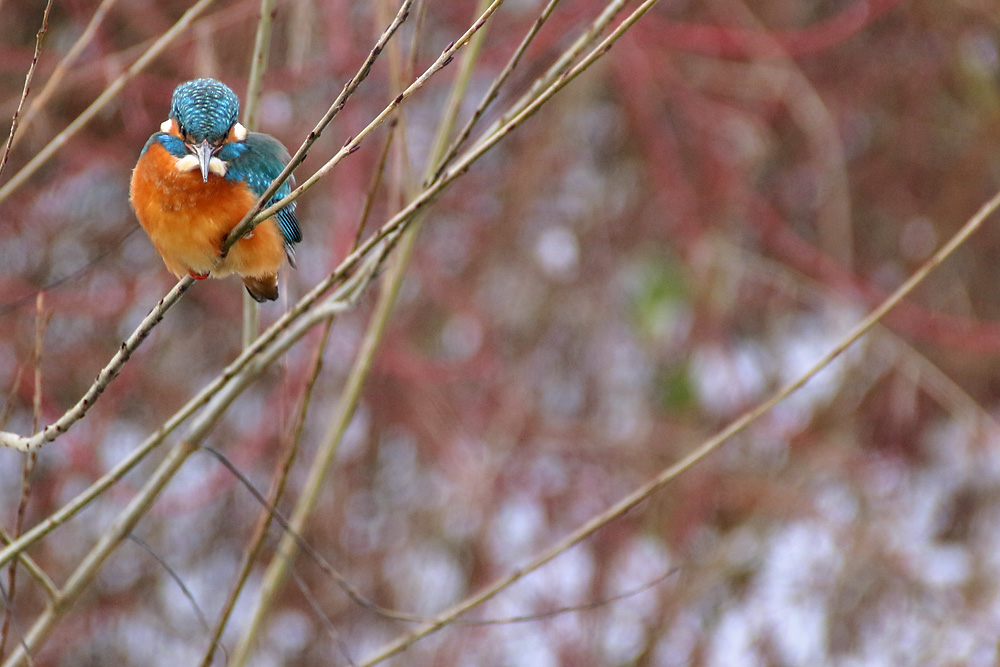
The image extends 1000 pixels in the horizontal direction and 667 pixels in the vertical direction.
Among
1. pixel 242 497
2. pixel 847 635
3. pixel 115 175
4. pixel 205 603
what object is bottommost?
pixel 847 635

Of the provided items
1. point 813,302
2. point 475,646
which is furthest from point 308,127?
point 813,302

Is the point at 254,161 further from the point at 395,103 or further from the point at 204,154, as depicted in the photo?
the point at 395,103

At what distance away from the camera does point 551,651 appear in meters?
4.33

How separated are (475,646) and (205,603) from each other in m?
1.18

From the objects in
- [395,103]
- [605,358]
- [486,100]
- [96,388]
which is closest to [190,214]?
[96,388]

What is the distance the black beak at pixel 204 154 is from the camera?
166 centimetres

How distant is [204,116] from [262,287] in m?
0.35

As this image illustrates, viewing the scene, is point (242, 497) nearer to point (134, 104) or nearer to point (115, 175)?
point (115, 175)

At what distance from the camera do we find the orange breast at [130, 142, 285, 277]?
167 centimetres

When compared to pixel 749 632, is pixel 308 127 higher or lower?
higher

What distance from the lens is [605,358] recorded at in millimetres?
5086

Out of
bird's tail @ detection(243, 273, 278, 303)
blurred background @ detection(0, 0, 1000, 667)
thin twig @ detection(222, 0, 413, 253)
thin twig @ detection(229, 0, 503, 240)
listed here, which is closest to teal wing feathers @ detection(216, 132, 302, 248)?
bird's tail @ detection(243, 273, 278, 303)

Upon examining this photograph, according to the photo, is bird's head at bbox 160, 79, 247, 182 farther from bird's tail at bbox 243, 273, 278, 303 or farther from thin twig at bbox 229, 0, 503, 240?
thin twig at bbox 229, 0, 503, 240

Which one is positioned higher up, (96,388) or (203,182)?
(203,182)
